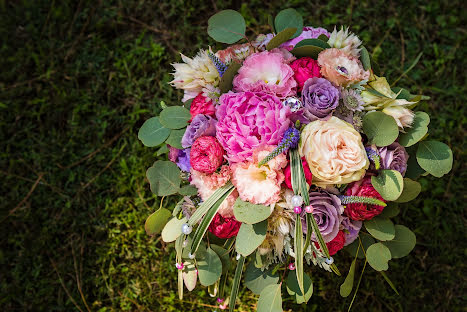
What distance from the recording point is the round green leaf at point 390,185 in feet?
3.09

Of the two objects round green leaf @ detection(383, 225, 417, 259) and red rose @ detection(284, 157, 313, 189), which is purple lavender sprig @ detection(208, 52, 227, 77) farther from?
round green leaf @ detection(383, 225, 417, 259)

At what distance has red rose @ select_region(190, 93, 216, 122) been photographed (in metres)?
1.03

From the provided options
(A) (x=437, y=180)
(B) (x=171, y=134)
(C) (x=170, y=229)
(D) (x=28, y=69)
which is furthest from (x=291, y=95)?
(D) (x=28, y=69)

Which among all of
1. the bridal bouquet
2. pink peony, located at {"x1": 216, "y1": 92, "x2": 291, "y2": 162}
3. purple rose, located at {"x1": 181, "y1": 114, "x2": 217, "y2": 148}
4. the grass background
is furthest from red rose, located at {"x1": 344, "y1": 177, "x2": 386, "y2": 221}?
the grass background

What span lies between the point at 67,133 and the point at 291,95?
1137 mm

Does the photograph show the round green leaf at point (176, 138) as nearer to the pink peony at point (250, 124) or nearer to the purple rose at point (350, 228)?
the pink peony at point (250, 124)

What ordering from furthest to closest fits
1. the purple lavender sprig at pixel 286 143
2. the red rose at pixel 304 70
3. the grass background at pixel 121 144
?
the grass background at pixel 121 144, the red rose at pixel 304 70, the purple lavender sprig at pixel 286 143

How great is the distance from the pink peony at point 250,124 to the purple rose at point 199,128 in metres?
0.07

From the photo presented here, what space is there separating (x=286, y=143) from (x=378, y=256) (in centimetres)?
40

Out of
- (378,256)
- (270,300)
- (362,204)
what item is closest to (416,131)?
(362,204)

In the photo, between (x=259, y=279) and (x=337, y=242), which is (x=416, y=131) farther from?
(x=259, y=279)

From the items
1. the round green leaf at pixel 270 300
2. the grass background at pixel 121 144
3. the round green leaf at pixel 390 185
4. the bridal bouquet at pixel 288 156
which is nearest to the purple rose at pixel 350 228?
the bridal bouquet at pixel 288 156

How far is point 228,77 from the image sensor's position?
3.30 ft

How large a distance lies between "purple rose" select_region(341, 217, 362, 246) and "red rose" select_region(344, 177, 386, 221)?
28 millimetres
